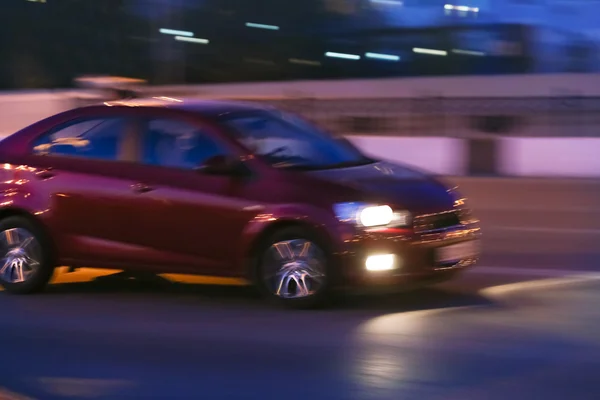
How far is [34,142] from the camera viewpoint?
918cm

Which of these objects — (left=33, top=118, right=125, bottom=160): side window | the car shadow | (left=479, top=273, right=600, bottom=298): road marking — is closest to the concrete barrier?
(left=479, top=273, right=600, bottom=298): road marking

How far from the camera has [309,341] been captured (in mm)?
7238

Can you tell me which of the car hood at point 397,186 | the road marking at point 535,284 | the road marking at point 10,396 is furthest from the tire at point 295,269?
the road marking at point 10,396

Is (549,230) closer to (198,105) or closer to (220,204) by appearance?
(198,105)

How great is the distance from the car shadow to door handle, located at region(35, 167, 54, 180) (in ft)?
3.29

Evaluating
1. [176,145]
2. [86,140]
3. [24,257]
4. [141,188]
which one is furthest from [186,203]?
[24,257]

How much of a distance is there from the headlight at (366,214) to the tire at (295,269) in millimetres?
274

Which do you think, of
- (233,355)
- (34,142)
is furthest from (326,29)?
(233,355)

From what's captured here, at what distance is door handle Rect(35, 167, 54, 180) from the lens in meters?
8.91

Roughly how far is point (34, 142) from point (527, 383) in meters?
4.87

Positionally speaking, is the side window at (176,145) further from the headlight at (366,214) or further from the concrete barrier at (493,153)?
the concrete barrier at (493,153)

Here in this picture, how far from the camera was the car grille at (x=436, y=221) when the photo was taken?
7988 mm

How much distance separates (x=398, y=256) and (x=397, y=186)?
1.88 ft

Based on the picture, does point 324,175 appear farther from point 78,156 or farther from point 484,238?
point 484,238
